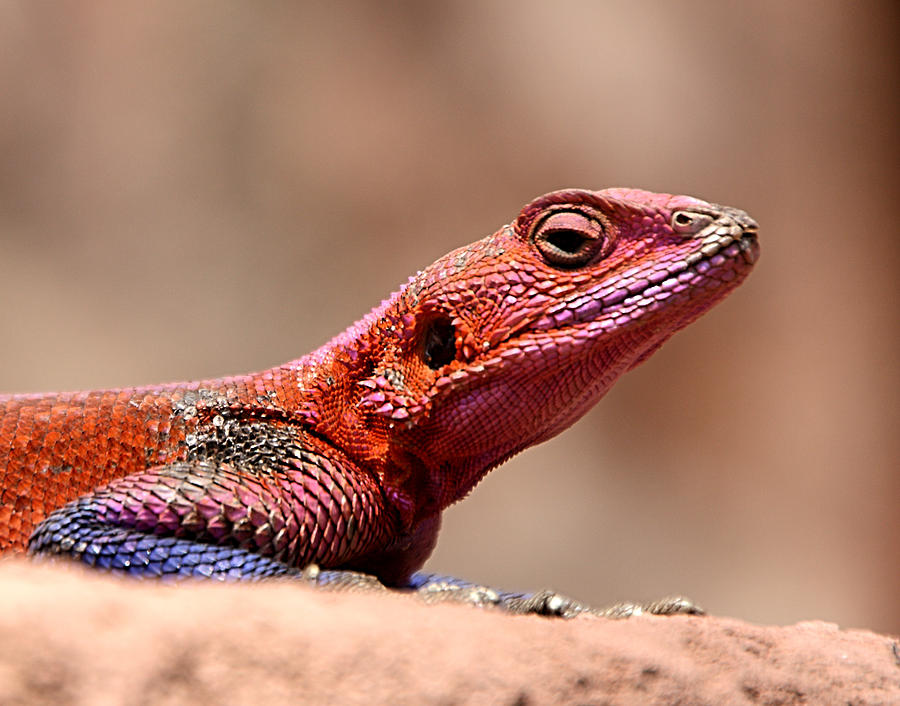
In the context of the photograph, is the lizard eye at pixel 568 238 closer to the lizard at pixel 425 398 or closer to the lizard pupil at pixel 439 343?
the lizard at pixel 425 398

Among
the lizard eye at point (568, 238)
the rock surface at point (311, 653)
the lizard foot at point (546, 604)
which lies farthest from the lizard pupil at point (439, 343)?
the rock surface at point (311, 653)

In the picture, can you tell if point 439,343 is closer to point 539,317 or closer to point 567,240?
point 539,317

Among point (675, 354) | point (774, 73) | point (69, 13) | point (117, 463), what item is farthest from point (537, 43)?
point (117, 463)

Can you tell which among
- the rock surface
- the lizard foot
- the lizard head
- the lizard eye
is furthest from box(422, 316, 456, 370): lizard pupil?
the rock surface

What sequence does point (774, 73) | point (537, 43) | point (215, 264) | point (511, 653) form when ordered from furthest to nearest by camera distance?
point (774, 73) < point (537, 43) < point (215, 264) < point (511, 653)

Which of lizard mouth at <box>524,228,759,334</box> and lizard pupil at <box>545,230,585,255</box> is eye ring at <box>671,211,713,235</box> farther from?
lizard pupil at <box>545,230,585,255</box>

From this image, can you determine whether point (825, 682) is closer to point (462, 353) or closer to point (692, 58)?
point (462, 353)

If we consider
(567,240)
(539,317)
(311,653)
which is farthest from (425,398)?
(311,653)

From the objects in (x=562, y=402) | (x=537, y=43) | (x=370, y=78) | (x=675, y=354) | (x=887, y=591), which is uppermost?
(x=537, y=43)
